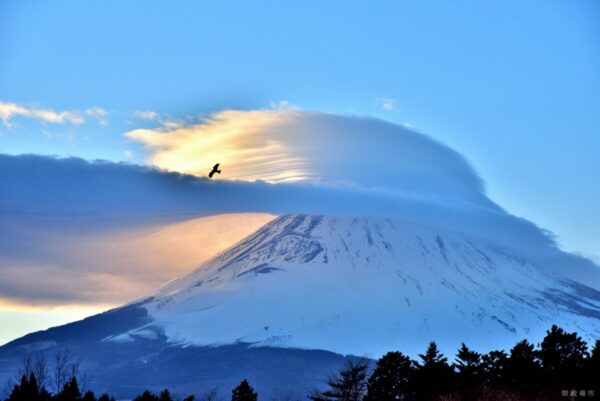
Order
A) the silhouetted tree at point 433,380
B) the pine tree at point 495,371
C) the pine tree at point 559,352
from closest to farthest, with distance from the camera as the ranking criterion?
1. the silhouetted tree at point 433,380
2. the pine tree at point 559,352
3. the pine tree at point 495,371

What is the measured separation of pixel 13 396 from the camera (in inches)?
2906

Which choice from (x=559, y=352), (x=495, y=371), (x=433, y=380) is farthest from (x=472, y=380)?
(x=559, y=352)

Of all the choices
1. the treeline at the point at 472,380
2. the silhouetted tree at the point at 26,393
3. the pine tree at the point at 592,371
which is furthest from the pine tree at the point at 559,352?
the silhouetted tree at the point at 26,393

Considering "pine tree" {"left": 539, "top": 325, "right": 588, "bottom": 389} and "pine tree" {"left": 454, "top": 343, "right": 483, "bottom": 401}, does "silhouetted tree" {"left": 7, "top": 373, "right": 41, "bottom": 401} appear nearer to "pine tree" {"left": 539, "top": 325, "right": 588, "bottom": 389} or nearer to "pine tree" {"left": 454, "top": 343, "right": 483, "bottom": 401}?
"pine tree" {"left": 454, "top": 343, "right": 483, "bottom": 401}

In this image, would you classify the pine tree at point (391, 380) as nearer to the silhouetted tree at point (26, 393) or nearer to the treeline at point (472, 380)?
the treeline at point (472, 380)

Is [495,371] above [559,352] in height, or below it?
below

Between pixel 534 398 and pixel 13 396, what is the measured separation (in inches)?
1228

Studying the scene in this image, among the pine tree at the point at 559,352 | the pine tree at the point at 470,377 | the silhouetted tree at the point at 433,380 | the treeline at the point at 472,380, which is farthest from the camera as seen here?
the pine tree at the point at 559,352

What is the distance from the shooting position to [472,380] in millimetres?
77938

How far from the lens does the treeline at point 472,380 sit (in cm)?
6844

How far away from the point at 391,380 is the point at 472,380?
275 inches

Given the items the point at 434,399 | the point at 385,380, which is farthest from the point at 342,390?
the point at 385,380

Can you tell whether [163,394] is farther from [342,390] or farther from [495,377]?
[495,377]

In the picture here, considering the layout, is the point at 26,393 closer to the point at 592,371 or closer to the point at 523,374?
the point at 523,374
